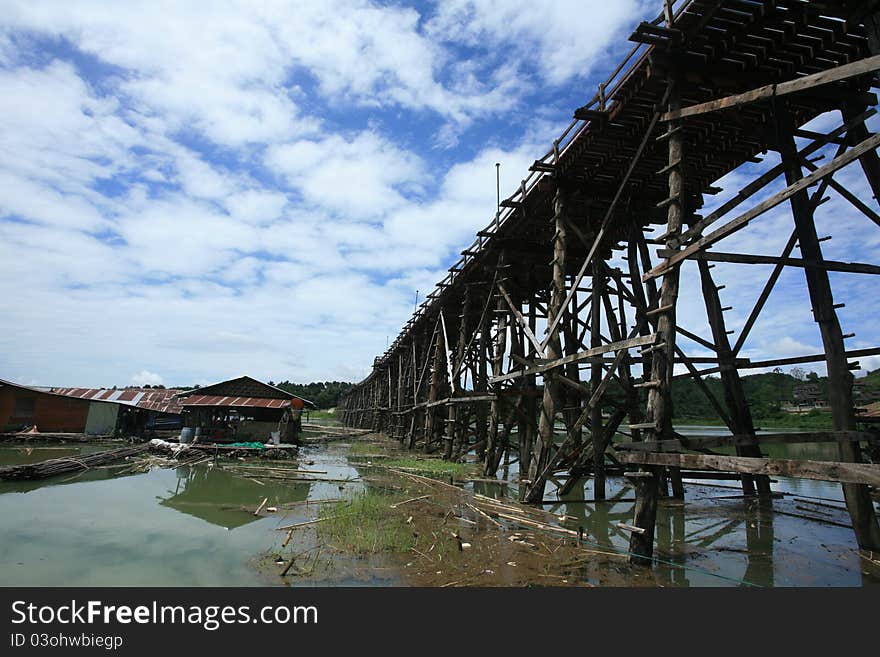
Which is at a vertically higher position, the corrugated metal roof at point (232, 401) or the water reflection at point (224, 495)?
the corrugated metal roof at point (232, 401)

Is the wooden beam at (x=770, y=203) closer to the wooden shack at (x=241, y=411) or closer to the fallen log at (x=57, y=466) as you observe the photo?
the fallen log at (x=57, y=466)

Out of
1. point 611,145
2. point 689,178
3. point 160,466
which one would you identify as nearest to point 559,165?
point 611,145

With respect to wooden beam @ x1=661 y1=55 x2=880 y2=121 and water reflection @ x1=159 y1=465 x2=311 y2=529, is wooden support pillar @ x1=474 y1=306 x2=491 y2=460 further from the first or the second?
wooden beam @ x1=661 y1=55 x2=880 y2=121

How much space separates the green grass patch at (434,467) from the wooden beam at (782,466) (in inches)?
359

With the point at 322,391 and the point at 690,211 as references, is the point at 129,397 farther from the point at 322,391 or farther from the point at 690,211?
the point at 322,391

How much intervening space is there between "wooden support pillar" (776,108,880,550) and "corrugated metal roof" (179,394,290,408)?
2018 centimetres

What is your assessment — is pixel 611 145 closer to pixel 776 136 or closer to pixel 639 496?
pixel 776 136

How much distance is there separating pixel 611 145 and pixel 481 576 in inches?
317

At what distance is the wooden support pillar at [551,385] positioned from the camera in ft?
32.3

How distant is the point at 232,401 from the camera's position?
70.6 feet

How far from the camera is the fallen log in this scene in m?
11.6

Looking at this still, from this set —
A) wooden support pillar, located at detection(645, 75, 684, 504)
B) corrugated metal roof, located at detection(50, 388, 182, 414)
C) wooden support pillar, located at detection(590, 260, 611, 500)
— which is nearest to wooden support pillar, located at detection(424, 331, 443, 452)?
wooden support pillar, located at detection(590, 260, 611, 500)

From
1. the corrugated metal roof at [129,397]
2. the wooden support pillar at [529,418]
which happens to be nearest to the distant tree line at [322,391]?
the corrugated metal roof at [129,397]

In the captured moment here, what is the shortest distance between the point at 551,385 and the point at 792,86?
6.41m
